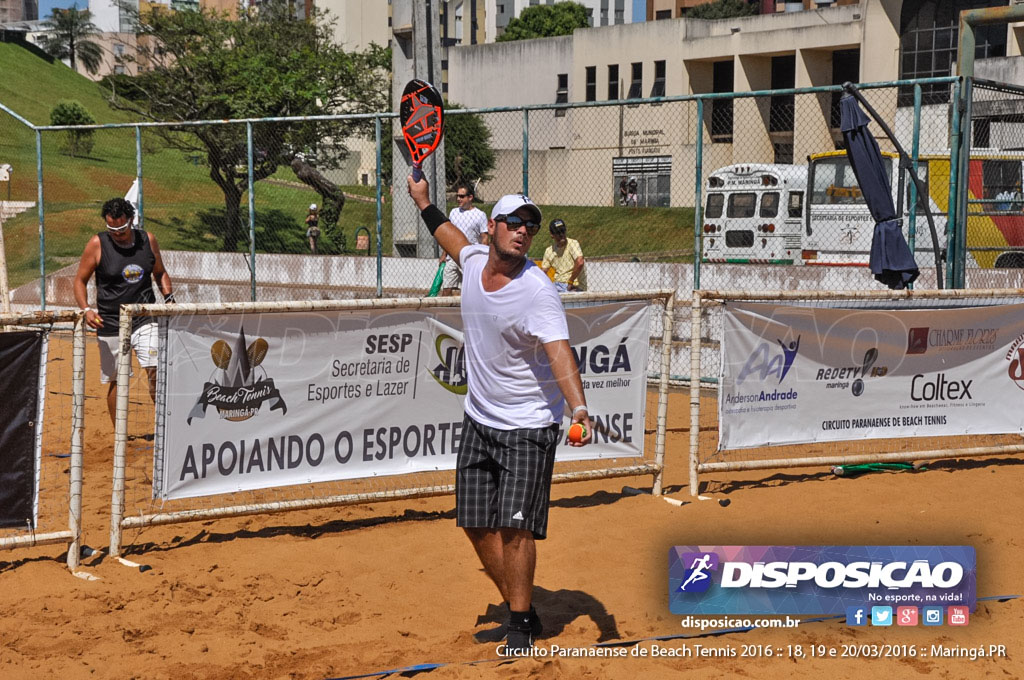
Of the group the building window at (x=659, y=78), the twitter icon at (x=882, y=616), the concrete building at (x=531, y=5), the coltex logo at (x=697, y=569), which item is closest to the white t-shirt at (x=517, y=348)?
the coltex logo at (x=697, y=569)

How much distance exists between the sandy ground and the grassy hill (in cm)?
849

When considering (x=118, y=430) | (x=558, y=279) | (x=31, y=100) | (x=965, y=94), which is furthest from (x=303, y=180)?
(x=31, y=100)

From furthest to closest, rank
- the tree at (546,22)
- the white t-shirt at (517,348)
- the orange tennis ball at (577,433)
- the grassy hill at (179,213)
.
Answer: the tree at (546,22) → the grassy hill at (179,213) → the white t-shirt at (517,348) → the orange tennis ball at (577,433)

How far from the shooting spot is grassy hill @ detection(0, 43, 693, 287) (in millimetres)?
22219

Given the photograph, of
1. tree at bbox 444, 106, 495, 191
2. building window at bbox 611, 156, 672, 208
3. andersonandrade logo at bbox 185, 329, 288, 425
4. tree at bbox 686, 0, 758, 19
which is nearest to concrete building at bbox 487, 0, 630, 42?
tree at bbox 686, 0, 758, 19

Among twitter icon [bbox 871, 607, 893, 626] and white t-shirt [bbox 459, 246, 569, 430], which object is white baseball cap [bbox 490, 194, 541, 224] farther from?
twitter icon [bbox 871, 607, 893, 626]

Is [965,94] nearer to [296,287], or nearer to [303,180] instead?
[296,287]

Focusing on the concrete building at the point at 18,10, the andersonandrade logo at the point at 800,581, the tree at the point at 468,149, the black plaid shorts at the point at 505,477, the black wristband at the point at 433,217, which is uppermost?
the concrete building at the point at 18,10

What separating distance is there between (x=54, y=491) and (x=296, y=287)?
10920 mm

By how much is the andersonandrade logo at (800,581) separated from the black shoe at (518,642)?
3.29 feet

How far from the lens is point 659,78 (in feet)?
176

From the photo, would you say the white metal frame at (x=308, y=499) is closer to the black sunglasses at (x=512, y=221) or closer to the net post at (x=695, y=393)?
the net post at (x=695, y=393)

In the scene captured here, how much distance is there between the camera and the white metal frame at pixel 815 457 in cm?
781

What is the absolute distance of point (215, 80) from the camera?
3509 centimetres
